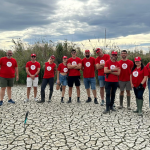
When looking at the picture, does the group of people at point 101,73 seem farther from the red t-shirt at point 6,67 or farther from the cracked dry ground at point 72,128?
the cracked dry ground at point 72,128

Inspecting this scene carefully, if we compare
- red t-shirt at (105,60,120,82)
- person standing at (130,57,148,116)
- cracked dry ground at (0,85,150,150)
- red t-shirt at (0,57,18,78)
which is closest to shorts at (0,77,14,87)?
red t-shirt at (0,57,18,78)

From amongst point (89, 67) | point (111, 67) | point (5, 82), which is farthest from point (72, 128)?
point (5, 82)

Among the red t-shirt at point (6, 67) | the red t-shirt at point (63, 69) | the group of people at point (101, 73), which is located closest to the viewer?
the group of people at point (101, 73)

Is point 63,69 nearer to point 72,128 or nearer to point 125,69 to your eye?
point 125,69

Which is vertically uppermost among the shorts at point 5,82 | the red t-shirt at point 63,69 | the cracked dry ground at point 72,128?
the red t-shirt at point 63,69

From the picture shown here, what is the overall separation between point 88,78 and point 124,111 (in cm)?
185

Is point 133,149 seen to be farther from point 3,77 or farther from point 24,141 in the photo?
point 3,77

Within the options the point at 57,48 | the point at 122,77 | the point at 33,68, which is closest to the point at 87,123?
the point at 122,77

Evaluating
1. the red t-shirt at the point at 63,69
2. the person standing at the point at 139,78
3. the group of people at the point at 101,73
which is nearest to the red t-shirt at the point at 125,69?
the group of people at the point at 101,73

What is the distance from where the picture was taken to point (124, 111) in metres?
6.10

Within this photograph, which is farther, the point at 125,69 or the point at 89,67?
the point at 89,67

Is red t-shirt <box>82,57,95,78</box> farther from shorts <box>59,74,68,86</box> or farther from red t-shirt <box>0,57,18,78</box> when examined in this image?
red t-shirt <box>0,57,18,78</box>

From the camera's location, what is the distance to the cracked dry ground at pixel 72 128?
12.6ft

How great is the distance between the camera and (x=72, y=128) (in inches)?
185
